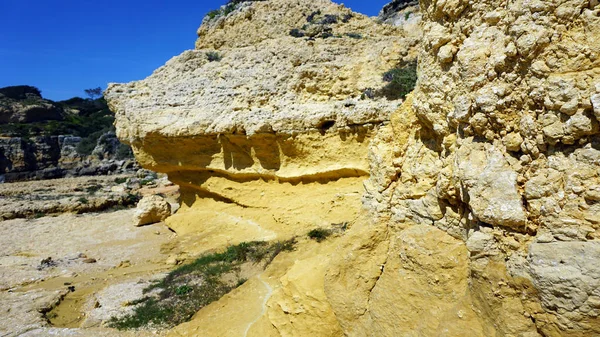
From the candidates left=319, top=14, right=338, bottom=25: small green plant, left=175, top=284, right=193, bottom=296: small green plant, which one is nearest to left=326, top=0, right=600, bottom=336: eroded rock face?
left=175, top=284, right=193, bottom=296: small green plant

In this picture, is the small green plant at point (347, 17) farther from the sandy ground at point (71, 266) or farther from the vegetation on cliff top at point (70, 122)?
the vegetation on cliff top at point (70, 122)

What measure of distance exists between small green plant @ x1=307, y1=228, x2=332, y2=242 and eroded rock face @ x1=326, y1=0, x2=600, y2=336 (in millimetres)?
4118

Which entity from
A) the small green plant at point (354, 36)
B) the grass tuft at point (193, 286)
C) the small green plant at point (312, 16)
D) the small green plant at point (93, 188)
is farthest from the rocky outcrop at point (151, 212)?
the small green plant at point (93, 188)

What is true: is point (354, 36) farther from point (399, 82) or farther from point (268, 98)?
point (268, 98)

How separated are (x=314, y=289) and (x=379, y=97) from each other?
19.0 feet

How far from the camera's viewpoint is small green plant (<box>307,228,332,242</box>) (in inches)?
304

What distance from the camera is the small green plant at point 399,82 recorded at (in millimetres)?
8630

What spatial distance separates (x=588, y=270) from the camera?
207 centimetres

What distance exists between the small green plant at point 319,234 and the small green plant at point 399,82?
352 centimetres

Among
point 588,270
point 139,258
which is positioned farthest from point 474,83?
point 139,258

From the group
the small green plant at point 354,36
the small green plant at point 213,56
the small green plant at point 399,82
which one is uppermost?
the small green plant at point 354,36

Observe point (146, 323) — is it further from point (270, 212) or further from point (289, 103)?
point (289, 103)

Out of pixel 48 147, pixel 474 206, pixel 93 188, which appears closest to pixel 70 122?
pixel 48 147

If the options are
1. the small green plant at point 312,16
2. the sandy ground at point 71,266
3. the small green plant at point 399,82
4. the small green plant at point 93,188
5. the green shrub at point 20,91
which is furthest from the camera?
the green shrub at point 20,91
